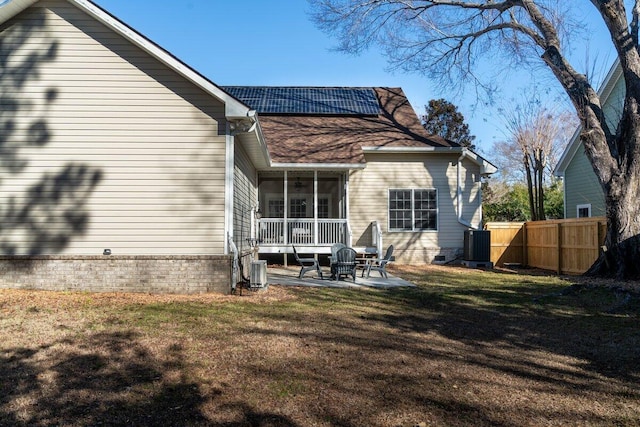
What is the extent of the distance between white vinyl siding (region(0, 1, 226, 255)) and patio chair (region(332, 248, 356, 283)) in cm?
333

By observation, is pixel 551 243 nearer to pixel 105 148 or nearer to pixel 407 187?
pixel 407 187

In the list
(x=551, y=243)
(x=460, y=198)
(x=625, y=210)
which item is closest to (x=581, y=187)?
(x=551, y=243)

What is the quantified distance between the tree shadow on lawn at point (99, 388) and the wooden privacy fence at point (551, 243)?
41.8 feet

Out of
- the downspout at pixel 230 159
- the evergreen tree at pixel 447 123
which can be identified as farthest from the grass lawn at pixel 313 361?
the evergreen tree at pixel 447 123

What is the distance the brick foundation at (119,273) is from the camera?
8875 millimetres

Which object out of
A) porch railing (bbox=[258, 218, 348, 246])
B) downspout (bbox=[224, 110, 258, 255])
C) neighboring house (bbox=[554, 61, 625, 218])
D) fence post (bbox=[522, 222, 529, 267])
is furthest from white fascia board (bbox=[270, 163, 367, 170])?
neighboring house (bbox=[554, 61, 625, 218])

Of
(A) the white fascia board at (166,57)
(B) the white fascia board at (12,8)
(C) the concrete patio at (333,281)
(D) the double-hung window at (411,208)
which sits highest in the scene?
(B) the white fascia board at (12,8)

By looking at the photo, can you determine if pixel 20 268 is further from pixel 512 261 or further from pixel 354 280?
pixel 512 261

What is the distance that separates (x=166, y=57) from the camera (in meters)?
8.92

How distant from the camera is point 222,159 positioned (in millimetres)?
9227

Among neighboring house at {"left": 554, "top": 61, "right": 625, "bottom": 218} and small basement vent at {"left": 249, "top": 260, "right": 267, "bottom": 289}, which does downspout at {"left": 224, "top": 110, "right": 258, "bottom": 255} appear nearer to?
small basement vent at {"left": 249, "top": 260, "right": 267, "bottom": 289}

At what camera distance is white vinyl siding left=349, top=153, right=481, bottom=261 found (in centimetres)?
1664

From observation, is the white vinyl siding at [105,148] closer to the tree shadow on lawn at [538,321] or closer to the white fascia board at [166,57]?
the white fascia board at [166,57]

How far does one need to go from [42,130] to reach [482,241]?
1307cm
